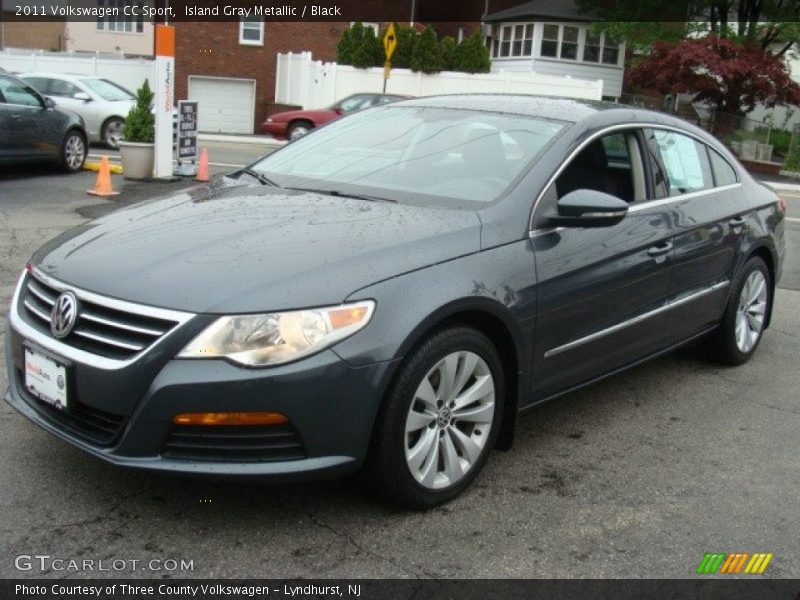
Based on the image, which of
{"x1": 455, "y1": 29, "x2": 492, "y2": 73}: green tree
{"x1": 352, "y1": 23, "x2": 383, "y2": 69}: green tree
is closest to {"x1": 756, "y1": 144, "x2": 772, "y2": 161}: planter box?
{"x1": 455, "y1": 29, "x2": 492, "y2": 73}: green tree

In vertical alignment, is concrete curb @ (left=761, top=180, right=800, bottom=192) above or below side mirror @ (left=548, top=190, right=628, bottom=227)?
below

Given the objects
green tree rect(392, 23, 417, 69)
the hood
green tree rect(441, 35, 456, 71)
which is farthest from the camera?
green tree rect(441, 35, 456, 71)

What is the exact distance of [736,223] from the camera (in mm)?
5324

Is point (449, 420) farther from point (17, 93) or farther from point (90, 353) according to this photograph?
point (17, 93)

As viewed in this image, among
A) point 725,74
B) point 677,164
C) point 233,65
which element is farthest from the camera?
point 233,65

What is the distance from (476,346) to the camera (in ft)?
11.5

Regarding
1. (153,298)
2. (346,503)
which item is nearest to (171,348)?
(153,298)

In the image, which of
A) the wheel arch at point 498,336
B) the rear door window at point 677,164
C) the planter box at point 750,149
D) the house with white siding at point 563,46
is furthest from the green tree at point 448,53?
the wheel arch at point 498,336

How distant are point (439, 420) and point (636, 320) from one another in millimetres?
1480

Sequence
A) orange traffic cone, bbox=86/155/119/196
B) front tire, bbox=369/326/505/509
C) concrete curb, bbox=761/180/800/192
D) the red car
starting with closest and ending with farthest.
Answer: front tire, bbox=369/326/505/509 → orange traffic cone, bbox=86/155/119/196 → concrete curb, bbox=761/180/800/192 → the red car

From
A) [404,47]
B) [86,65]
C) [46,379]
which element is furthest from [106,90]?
[46,379]

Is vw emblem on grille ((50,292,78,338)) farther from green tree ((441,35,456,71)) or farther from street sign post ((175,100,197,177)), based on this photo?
green tree ((441,35,456,71))

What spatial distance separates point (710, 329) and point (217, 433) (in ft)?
11.2

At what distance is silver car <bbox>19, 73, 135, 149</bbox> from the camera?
62.2 feet
